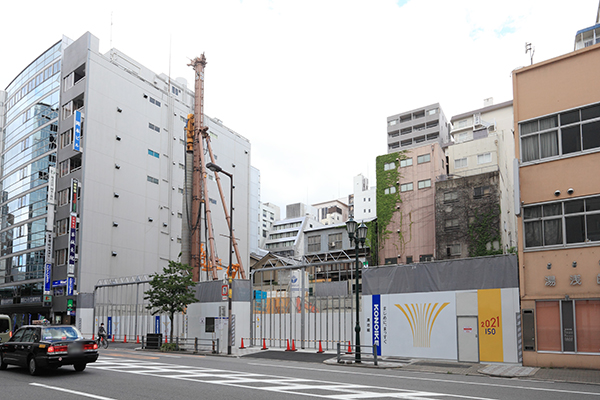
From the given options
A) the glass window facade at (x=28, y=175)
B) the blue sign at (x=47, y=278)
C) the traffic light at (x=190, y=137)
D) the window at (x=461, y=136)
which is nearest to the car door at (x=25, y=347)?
the traffic light at (x=190, y=137)

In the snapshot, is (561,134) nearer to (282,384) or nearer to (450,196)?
(282,384)

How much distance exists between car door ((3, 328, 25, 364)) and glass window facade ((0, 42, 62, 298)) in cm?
4456

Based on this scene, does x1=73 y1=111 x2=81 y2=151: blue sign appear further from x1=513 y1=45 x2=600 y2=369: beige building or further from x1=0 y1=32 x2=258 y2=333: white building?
x1=513 y1=45 x2=600 y2=369: beige building

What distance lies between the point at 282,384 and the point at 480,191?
1969 inches

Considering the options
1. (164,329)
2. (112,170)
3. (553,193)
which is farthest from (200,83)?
(553,193)

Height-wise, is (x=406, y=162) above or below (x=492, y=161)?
above

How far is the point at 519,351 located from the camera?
2131 centimetres

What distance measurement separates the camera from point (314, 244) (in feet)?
259

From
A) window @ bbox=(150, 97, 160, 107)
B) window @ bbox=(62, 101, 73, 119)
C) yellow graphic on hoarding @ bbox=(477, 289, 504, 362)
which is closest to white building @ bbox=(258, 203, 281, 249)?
window @ bbox=(150, 97, 160, 107)

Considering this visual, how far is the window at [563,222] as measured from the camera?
→ 20.3m

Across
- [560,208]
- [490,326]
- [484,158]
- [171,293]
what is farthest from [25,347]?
[484,158]

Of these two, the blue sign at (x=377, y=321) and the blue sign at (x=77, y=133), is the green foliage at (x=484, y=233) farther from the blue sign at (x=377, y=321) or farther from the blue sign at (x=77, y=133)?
the blue sign at (x=77, y=133)

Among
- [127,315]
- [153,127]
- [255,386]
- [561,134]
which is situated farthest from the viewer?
[153,127]

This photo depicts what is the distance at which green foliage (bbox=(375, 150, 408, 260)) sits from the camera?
→ 218 feet
